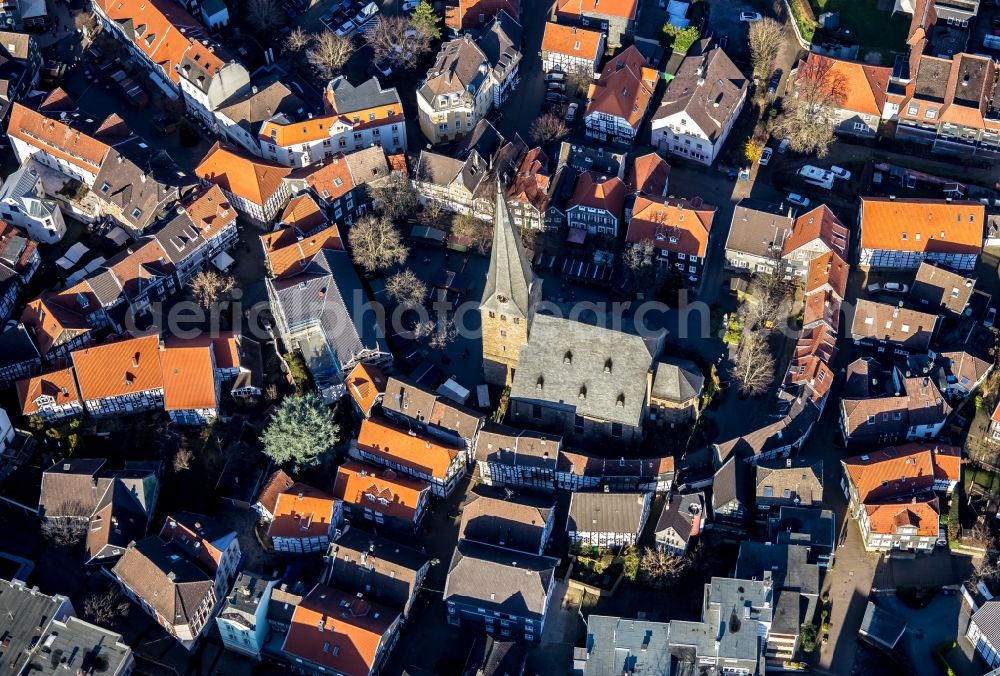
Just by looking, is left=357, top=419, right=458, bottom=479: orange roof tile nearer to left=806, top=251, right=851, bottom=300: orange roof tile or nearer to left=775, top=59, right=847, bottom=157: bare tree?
left=806, top=251, right=851, bottom=300: orange roof tile

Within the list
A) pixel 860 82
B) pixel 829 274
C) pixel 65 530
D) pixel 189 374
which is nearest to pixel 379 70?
pixel 189 374

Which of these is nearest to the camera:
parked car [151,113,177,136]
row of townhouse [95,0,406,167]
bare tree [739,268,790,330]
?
bare tree [739,268,790,330]

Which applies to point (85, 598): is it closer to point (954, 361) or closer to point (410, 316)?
point (410, 316)

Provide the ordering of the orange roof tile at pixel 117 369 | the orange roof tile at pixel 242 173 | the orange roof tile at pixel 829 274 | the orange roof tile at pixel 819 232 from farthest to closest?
the orange roof tile at pixel 242 173
the orange roof tile at pixel 819 232
the orange roof tile at pixel 829 274
the orange roof tile at pixel 117 369

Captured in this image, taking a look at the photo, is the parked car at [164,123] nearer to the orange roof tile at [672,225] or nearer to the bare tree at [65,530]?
the bare tree at [65,530]

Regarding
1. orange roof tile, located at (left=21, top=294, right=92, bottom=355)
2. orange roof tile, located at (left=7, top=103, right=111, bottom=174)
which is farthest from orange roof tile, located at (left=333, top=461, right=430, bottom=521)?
orange roof tile, located at (left=7, top=103, right=111, bottom=174)

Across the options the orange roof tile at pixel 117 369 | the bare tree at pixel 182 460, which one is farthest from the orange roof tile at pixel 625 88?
the bare tree at pixel 182 460
